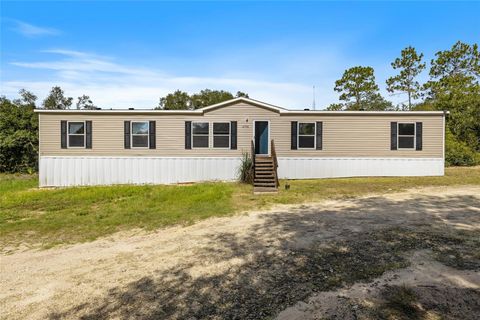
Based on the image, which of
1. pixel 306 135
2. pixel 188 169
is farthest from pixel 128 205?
pixel 306 135

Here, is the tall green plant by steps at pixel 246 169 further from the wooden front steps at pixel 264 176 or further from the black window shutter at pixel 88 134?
the black window shutter at pixel 88 134

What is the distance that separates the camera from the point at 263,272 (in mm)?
4312

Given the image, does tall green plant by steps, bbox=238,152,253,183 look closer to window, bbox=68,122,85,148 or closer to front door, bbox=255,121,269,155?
front door, bbox=255,121,269,155

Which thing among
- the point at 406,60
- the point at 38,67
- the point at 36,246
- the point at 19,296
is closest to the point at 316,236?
the point at 19,296

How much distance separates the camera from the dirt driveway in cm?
335

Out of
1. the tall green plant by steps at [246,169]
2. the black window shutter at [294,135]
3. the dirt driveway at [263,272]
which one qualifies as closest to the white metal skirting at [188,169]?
the tall green plant by steps at [246,169]

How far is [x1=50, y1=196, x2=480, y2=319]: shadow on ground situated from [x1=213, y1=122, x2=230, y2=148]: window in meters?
7.69

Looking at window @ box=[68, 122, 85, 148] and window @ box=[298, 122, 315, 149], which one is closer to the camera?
window @ box=[68, 122, 85, 148]

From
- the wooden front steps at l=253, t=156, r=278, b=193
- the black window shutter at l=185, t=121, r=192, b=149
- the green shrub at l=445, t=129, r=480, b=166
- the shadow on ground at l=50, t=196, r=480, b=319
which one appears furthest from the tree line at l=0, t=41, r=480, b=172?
the shadow on ground at l=50, t=196, r=480, b=319

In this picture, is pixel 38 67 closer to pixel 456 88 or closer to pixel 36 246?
pixel 36 246

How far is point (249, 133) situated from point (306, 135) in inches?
110

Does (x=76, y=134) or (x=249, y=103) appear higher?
(x=249, y=103)

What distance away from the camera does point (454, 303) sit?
3.25m

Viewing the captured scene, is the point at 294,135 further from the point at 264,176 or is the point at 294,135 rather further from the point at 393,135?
the point at 393,135
